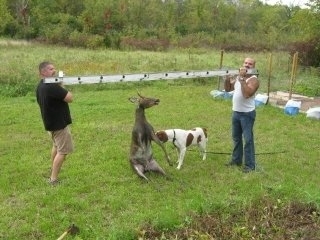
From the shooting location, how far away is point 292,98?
15.0 meters

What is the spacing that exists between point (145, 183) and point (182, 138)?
1.20 meters

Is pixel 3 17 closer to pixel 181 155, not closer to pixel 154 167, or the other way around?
pixel 181 155

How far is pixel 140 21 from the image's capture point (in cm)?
5494

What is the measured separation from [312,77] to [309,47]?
3.93 m

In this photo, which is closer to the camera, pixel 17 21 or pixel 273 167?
pixel 273 167

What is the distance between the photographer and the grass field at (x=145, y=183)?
562 cm

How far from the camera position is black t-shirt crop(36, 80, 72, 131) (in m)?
6.56

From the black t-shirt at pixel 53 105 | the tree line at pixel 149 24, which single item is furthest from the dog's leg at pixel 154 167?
the tree line at pixel 149 24

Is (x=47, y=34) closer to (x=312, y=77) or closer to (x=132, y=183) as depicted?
(x=312, y=77)

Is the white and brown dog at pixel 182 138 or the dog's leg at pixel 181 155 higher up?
the white and brown dog at pixel 182 138

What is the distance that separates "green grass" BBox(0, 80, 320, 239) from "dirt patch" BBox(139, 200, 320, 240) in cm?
18

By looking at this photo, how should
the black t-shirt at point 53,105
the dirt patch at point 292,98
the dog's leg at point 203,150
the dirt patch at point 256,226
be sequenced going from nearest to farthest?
the dirt patch at point 256,226 < the black t-shirt at point 53,105 < the dog's leg at point 203,150 < the dirt patch at point 292,98

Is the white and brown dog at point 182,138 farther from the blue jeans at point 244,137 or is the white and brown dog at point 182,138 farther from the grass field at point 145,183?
the blue jeans at point 244,137

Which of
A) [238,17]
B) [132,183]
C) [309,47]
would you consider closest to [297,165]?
[132,183]
